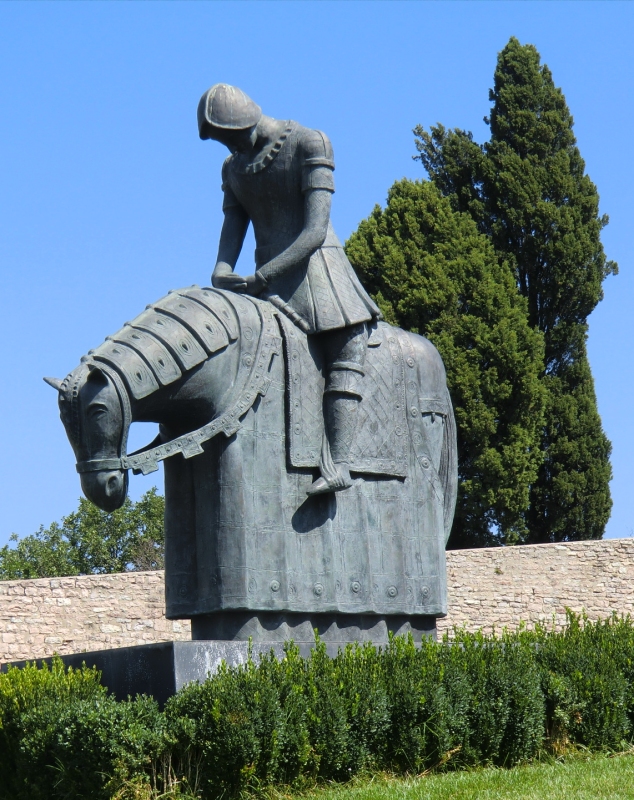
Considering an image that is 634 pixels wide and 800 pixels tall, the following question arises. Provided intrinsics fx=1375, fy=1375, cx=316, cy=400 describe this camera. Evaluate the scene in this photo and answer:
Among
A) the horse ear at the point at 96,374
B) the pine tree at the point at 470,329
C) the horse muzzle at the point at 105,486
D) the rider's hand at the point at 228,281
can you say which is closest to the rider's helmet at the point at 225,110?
the rider's hand at the point at 228,281

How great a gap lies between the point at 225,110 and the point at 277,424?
186 cm

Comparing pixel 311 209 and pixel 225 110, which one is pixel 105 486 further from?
pixel 225 110

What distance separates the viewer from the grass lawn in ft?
20.2

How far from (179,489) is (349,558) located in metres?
1.04

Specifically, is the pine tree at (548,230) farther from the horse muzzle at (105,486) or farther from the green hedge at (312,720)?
the horse muzzle at (105,486)

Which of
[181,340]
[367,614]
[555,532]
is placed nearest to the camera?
[181,340]

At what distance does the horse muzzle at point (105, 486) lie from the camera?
23.5 ft

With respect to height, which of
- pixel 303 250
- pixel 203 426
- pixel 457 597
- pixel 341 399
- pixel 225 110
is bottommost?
pixel 457 597

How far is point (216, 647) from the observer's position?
22.8ft

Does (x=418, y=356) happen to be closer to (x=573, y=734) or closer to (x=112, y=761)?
(x=573, y=734)

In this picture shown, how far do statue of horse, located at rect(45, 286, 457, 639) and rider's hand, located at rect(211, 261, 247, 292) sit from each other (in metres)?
0.24

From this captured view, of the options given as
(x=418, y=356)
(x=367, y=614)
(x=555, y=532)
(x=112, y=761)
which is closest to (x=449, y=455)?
(x=418, y=356)

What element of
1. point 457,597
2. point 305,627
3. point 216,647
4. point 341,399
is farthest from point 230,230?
point 457,597

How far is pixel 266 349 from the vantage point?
7.65m
